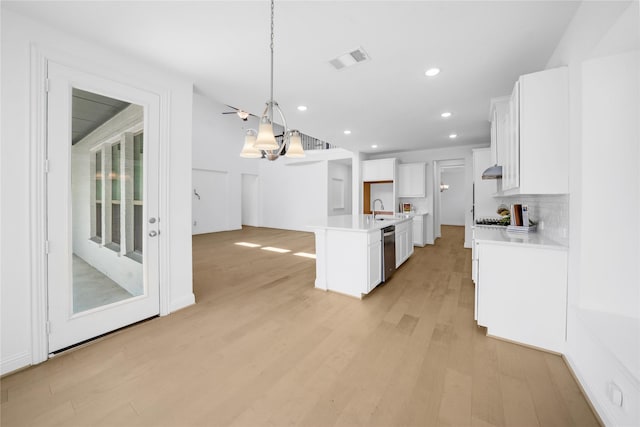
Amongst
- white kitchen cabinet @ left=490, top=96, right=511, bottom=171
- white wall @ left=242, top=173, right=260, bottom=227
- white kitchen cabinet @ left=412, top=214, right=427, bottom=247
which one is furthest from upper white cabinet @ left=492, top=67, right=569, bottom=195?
white wall @ left=242, top=173, right=260, bottom=227

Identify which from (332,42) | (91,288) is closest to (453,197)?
(332,42)

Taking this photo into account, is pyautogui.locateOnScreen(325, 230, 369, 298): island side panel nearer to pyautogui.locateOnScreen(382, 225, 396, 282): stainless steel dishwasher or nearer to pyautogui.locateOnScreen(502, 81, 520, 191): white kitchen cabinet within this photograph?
pyautogui.locateOnScreen(382, 225, 396, 282): stainless steel dishwasher

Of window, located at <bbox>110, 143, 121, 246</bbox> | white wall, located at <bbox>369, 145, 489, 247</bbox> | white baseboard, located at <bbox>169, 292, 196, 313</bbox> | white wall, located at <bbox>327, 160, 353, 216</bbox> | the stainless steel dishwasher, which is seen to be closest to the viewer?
window, located at <bbox>110, 143, 121, 246</bbox>

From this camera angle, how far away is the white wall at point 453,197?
11266 mm

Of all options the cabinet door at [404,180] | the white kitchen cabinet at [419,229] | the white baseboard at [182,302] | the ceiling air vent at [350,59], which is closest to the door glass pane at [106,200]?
the white baseboard at [182,302]

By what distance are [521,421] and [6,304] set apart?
3443 millimetres

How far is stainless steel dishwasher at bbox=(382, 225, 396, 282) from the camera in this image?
3.60 metres

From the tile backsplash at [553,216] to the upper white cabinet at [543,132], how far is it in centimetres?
23

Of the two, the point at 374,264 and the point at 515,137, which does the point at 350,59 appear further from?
the point at 374,264

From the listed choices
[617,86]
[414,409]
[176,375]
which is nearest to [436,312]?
[414,409]

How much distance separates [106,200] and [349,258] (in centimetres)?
267

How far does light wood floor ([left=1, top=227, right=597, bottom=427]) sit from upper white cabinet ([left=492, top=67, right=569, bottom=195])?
1403 mm

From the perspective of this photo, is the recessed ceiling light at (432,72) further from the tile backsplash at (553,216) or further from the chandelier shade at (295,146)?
the tile backsplash at (553,216)

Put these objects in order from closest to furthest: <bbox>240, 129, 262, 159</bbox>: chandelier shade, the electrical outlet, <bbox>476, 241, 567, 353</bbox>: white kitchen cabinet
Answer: the electrical outlet < <bbox>476, 241, 567, 353</bbox>: white kitchen cabinet < <bbox>240, 129, 262, 159</bbox>: chandelier shade
